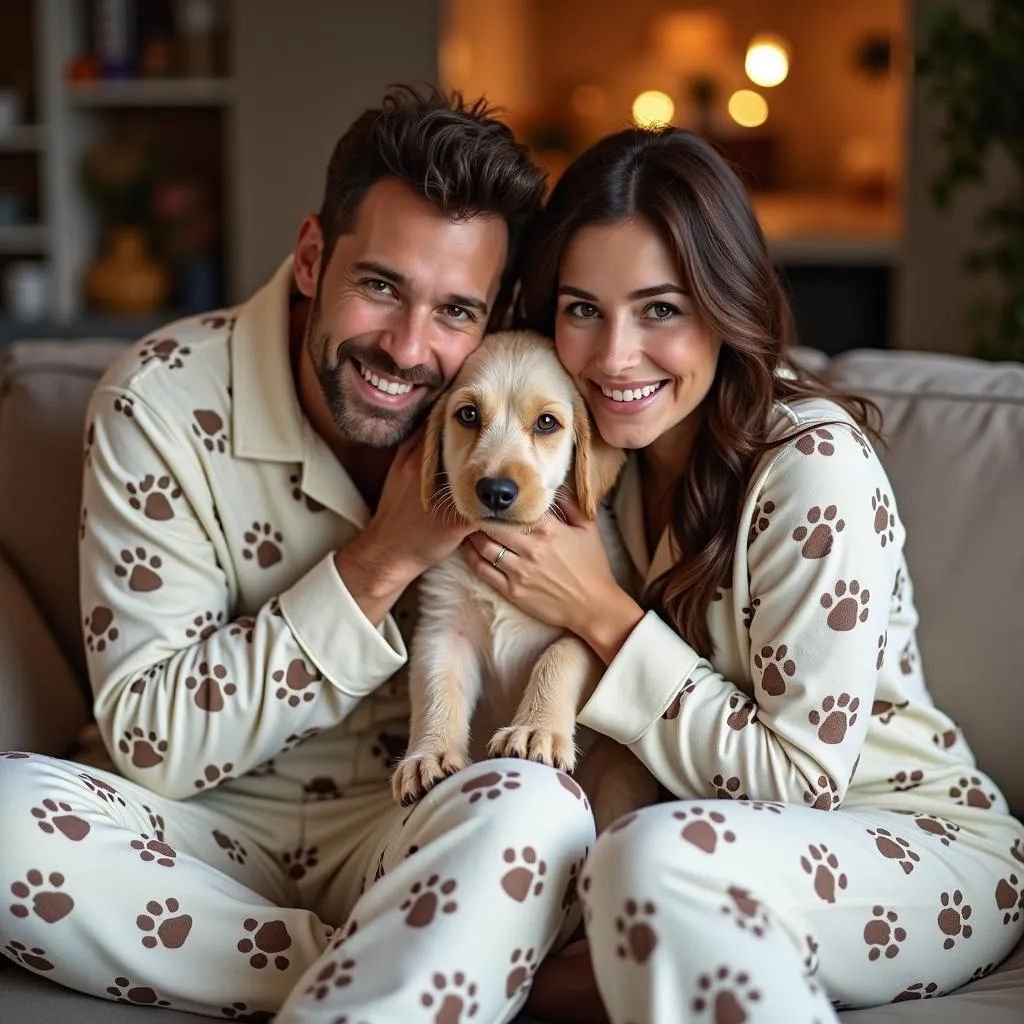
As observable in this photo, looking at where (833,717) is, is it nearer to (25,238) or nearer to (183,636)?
(183,636)

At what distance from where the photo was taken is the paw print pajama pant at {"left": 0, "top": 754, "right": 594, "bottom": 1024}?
1.47m

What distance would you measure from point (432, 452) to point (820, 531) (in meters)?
0.55

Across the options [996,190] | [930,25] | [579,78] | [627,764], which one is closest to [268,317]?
[627,764]

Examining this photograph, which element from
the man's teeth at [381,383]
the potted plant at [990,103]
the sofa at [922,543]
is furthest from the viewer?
the potted plant at [990,103]

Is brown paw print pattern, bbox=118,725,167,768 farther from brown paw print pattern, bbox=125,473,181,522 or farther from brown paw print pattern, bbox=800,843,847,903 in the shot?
brown paw print pattern, bbox=800,843,847,903

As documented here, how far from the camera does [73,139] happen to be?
564 cm

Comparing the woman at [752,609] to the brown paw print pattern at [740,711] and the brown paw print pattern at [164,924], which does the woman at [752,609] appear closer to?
the brown paw print pattern at [740,711]

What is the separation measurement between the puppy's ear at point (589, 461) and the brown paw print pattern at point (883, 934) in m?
0.67

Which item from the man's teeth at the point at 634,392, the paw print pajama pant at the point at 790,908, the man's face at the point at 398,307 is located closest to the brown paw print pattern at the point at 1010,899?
the paw print pajama pant at the point at 790,908

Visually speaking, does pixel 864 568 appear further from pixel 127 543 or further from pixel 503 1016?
pixel 127 543

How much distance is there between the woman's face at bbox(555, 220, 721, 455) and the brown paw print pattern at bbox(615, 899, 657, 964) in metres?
0.66

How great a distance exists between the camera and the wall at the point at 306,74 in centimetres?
536

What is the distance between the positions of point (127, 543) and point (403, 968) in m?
0.78

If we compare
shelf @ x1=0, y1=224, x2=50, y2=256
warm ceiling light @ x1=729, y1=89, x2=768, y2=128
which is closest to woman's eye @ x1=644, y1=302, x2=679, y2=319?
shelf @ x1=0, y1=224, x2=50, y2=256
